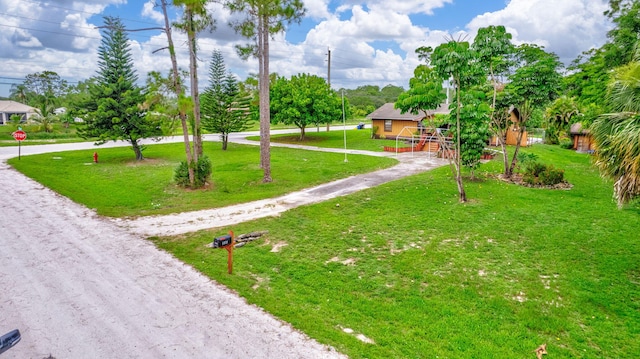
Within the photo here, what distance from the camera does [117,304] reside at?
270 inches

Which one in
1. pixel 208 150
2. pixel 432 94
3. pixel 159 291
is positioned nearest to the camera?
pixel 159 291

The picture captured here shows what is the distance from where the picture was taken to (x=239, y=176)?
63.7 ft

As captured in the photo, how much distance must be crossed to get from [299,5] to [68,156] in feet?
64.7

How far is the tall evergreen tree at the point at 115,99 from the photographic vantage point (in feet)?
74.4

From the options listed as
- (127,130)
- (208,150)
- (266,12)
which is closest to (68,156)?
(127,130)

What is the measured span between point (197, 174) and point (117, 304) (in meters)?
9.99

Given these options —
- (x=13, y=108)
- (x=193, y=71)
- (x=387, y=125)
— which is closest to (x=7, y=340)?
(x=193, y=71)

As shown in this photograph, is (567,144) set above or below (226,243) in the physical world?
above

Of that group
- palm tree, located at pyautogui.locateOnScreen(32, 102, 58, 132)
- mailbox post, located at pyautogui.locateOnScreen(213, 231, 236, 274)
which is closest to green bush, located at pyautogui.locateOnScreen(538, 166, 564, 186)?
mailbox post, located at pyautogui.locateOnScreen(213, 231, 236, 274)

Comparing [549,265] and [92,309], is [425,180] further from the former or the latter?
[92,309]

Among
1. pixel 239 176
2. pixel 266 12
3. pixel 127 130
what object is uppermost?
pixel 266 12

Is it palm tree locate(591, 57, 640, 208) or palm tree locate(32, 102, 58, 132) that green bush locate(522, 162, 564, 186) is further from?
palm tree locate(32, 102, 58, 132)

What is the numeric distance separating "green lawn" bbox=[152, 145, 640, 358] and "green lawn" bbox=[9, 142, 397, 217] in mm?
3683

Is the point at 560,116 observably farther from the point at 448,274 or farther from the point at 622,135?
the point at 622,135
